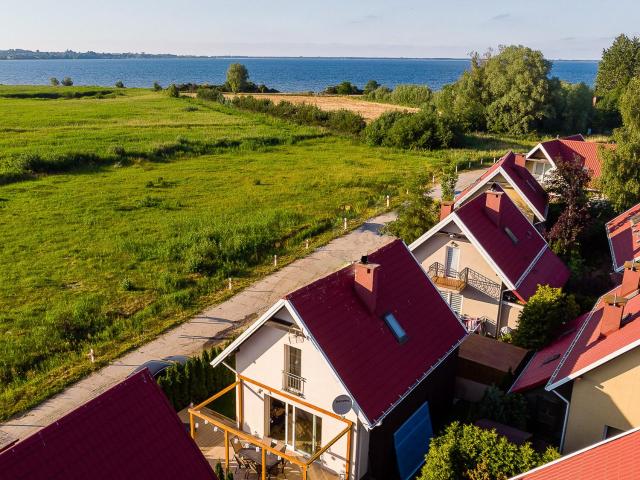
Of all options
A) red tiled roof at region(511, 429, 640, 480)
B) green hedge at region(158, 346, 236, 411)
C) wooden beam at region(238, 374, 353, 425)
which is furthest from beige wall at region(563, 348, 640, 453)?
green hedge at region(158, 346, 236, 411)

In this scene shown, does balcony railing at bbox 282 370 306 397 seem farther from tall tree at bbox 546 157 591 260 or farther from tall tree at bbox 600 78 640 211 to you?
tall tree at bbox 600 78 640 211

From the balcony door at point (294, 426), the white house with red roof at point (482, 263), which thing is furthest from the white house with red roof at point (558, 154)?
the balcony door at point (294, 426)

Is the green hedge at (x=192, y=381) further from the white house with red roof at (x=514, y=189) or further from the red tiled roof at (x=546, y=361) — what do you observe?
the white house with red roof at (x=514, y=189)

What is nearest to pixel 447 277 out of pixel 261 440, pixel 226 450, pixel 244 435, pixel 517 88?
pixel 261 440

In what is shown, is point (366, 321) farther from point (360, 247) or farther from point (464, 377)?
point (360, 247)

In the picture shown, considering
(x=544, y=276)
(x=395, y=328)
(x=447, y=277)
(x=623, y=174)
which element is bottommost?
(x=544, y=276)

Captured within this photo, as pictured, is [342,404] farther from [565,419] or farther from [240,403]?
[565,419]
